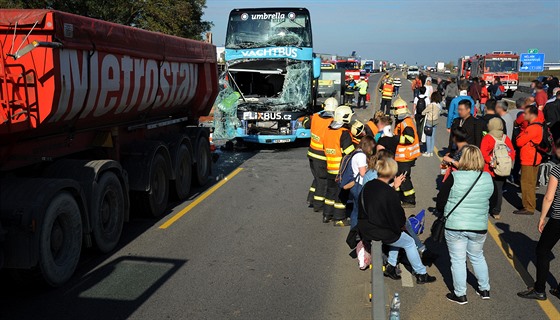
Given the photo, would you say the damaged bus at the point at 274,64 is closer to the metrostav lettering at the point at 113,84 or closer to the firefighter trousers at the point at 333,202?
Answer: the metrostav lettering at the point at 113,84

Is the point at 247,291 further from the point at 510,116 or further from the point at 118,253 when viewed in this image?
the point at 510,116

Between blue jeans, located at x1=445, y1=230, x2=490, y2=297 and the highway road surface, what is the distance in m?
0.28

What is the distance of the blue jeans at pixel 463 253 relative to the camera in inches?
200

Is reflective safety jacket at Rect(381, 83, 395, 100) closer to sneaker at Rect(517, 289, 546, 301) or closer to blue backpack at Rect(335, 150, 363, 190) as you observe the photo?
blue backpack at Rect(335, 150, 363, 190)

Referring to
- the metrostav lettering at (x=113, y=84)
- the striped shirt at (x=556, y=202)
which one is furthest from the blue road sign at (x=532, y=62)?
the striped shirt at (x=556, y=202)

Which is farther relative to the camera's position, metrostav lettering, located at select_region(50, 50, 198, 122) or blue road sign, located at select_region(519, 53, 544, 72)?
blue road sign, located at select_region(519, 53, 544, 72)

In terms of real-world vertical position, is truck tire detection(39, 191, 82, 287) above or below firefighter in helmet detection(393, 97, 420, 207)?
below

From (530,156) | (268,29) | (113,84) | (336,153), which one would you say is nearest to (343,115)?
(336,153)

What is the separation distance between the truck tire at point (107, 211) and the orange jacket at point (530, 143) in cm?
643

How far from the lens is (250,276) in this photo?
19.6ft

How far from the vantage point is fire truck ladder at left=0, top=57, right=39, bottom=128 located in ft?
16.5

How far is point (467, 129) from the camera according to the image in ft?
28.7

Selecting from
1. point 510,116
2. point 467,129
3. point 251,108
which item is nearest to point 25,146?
point 467,129

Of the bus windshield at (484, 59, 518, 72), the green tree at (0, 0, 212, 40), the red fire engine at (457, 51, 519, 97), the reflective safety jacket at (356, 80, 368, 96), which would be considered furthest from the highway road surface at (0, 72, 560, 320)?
the bus windshield at (484, 59, 518, 72)
